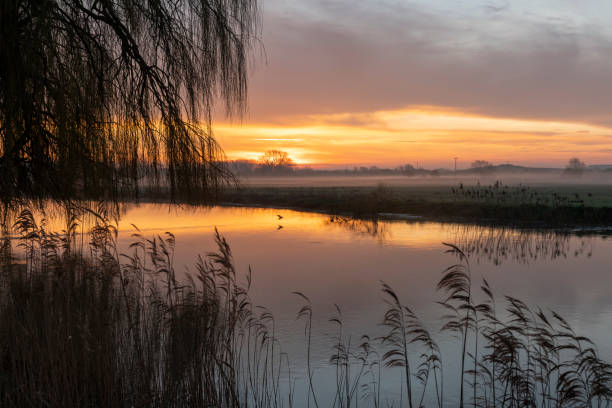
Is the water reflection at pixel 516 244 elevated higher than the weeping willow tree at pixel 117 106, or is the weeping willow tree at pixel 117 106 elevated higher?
the weeping willow tree at pixel 117 106

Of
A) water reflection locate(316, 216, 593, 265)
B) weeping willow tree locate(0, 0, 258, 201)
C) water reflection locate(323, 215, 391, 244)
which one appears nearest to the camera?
weeping willow tree locate(0, 0, 258, 201)

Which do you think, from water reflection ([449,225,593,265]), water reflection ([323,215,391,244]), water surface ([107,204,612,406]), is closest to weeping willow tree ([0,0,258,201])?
water surface ([107,204,612,406])

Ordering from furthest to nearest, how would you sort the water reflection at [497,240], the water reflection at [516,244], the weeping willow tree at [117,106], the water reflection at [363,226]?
1. the water reflection at [363,226]
2. the water reflection at [497,240]
3. the water reflection at [516,244]
4. the weeping willow tree at [117,106]

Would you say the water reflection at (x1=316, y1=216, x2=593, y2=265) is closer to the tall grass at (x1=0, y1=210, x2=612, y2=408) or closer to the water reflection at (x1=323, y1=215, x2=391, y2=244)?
the water reflection at (x1=323, y1=215, x2=391, y2=244)

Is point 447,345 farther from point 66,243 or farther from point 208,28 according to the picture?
point 66,243

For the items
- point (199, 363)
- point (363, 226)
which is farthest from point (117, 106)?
point (363, 226)

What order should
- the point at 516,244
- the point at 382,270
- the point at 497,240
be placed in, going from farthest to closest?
the point at 497,240
the point at 516,244
the point at 382,270

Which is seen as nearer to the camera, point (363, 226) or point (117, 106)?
point (117, 106)

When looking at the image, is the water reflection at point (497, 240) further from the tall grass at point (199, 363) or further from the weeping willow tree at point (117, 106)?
the weeping willow tree at point (117, 106)

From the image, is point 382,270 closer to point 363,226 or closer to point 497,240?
point 497,240

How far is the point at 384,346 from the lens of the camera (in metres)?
6.98

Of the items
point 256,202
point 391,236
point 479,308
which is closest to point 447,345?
point 479,308

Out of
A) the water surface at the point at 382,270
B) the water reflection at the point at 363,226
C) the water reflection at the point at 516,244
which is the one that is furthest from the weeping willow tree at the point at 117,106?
the water reflection at the point at 363,226

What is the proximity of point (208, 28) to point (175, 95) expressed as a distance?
64 centimetres
